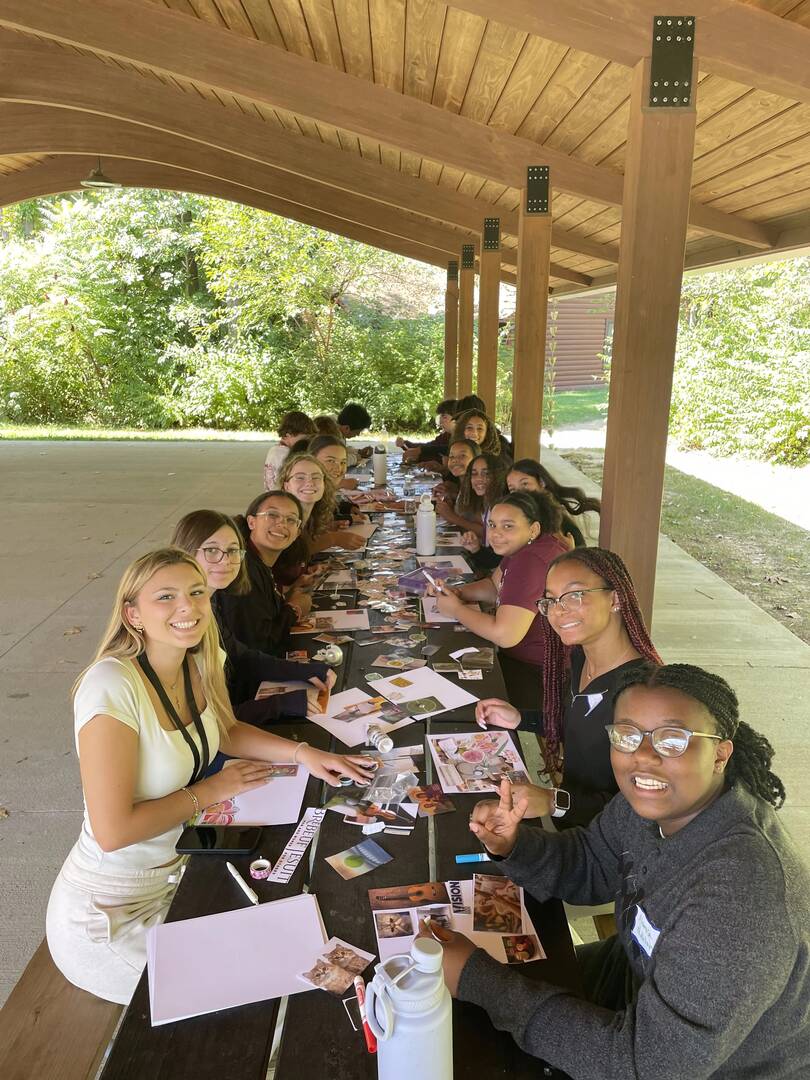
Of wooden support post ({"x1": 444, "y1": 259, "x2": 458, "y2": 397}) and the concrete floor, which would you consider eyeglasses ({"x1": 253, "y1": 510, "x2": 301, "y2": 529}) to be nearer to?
the concrete floor

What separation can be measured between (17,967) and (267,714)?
1.11m

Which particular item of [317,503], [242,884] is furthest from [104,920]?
[317,503]

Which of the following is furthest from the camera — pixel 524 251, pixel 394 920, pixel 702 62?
pixel 524 251

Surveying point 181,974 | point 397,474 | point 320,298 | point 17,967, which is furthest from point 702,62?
point 320,298

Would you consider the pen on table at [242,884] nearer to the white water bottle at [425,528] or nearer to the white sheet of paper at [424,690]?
the white sheet of paper at [424,690]

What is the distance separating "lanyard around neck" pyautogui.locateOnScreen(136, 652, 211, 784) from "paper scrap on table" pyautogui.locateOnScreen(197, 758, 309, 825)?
0.08 meters

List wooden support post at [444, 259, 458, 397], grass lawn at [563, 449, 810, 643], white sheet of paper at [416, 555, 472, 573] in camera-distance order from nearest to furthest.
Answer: white sheet of paper at [416, 555, 472, 573] → grass lawn at [563, 449, 810, 643] → wooden support post at [444, 259, 458, 397]

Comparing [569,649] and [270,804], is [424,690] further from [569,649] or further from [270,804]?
[270,804]

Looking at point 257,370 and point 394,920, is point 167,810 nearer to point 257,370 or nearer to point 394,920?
point 394,920

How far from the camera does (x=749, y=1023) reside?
1.18 m

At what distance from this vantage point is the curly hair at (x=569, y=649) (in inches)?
90.4

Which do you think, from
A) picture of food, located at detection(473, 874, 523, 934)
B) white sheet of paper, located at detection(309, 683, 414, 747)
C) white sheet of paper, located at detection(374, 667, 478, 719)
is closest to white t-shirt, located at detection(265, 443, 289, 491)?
white sheet of paper, located at detection(374, 667, 478, 719)

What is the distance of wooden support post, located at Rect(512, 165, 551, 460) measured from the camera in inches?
218

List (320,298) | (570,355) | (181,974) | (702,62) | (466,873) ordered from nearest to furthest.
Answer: (181,974) → (466,873) → (702,62) → (320,298) → (570,355)
